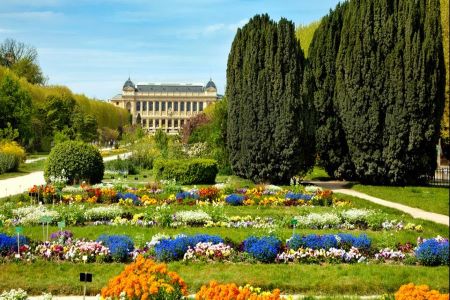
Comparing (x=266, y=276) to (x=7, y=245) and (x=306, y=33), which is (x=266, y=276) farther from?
(x=306, y=33)

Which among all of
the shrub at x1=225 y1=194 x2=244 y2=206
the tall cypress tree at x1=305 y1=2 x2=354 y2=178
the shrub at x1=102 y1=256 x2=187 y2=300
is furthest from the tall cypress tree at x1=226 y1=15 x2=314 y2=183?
the shrub at x1=102 y1=256 x2=187 y2=300

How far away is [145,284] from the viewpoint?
5.08 meters

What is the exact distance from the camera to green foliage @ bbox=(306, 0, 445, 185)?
750 inches

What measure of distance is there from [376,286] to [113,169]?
19.4 m

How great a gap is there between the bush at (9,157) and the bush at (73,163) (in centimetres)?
589

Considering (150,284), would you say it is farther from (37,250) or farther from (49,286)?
(37,250)

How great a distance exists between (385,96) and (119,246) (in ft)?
44.3

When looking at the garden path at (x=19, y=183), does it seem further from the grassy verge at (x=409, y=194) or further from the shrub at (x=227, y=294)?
the shrub at (x=227, y=294)

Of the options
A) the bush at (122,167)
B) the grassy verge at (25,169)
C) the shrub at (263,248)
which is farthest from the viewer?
the bush at (122,167)

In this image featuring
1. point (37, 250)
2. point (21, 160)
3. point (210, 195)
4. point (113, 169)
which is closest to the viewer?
point (37, 250)

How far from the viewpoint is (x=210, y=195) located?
1434cm

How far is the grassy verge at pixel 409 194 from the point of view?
14818 millimetres

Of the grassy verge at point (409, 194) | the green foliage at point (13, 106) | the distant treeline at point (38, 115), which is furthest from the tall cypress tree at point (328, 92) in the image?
the green foliage at point (13, 106)

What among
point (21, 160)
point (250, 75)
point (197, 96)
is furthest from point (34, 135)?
point (197, 96)
